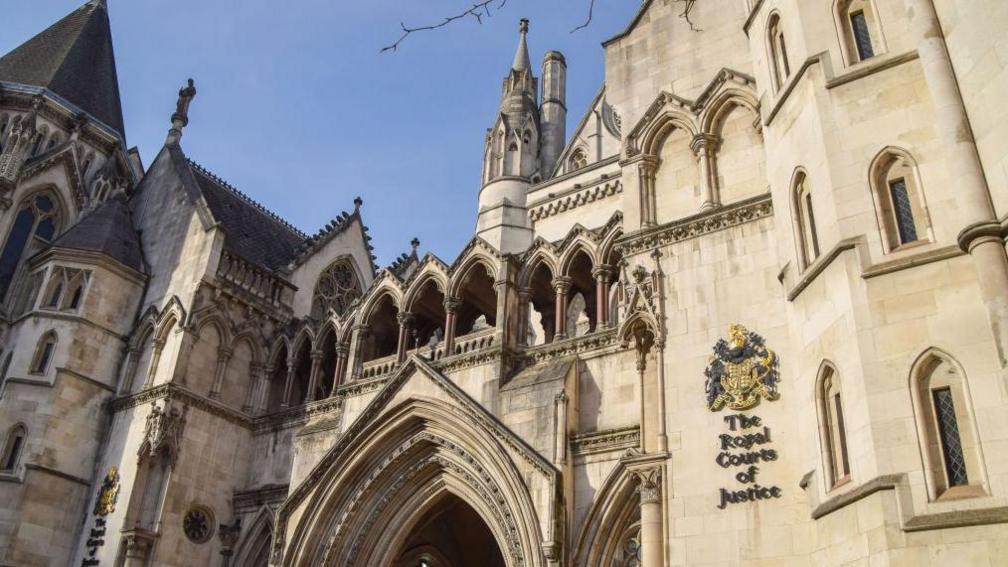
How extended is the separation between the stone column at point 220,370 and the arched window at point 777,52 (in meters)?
15.9

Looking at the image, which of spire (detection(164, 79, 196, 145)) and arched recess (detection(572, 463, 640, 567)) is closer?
arched recess (detection(572, 463, 640, 567))

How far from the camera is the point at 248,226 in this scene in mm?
27766

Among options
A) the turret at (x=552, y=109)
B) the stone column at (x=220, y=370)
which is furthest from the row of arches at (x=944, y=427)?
the turret at (x=552, y=109)

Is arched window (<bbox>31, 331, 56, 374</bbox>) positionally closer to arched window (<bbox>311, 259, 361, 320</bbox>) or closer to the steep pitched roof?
arched window (<bbox>311, 259, 361, 320</bbox>)

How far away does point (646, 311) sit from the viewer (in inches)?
551

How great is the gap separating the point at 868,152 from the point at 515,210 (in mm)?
18813

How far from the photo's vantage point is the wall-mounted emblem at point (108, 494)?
67.0 ft

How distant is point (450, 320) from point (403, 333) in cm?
144

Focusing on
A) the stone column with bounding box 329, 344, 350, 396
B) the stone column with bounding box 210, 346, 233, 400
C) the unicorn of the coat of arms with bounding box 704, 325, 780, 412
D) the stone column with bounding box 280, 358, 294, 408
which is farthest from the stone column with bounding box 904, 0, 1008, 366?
the stone column with bounding box 210, 346, 233, 400

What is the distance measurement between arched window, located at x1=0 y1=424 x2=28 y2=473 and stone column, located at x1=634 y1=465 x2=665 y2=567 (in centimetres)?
1588

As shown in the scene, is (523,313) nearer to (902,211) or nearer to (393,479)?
(393,479)

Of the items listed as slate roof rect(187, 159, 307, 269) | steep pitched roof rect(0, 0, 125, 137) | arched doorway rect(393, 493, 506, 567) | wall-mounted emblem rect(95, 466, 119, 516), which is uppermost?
steep pitched roof rect(0, 0, 125, 137)

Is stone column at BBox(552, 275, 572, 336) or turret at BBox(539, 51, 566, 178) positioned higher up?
turret at BBox(539, 51, 566, 178)

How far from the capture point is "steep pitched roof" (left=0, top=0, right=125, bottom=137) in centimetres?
2931
